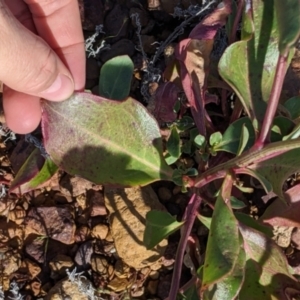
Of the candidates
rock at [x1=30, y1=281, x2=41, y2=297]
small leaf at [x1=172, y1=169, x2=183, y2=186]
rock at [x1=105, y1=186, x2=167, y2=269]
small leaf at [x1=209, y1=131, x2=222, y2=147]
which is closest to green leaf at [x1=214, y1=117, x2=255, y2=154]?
small leaf at [x1=209, y1=131, x2=222, y2=147]

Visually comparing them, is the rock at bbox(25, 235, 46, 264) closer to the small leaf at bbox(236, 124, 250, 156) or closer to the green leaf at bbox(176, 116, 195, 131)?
the green leaf at bbox(176, 116, 195, 131)

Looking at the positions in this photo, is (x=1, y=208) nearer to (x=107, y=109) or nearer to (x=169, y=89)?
(x=107, y=109)

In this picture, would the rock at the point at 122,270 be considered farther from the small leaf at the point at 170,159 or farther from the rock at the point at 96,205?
the small leaf at the point at 170,159

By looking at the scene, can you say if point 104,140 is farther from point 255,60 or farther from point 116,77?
point 255,60

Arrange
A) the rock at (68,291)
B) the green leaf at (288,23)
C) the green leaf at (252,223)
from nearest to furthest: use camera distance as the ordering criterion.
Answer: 1. the green leaf at (288,23)
2. the green leaf at (252,223)
3. the rock at (68,291)

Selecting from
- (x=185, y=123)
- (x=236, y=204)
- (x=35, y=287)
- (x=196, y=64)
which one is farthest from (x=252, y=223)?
(x=35, y=287)

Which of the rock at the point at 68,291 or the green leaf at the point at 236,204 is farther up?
the green leaf at the point at 236,204

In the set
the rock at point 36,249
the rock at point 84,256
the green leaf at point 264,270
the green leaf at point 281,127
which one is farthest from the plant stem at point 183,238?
the rock at point 36,249
